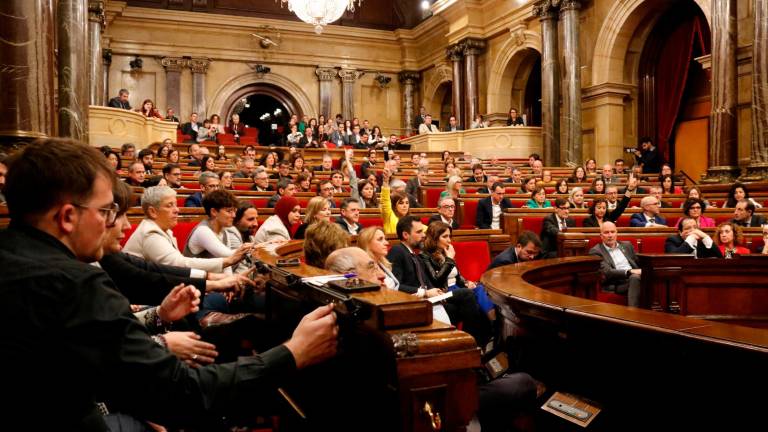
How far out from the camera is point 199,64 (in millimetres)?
16094

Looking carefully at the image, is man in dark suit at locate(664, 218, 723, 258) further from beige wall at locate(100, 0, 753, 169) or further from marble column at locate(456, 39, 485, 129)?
marble column at locate(456, 39, 485, 129)

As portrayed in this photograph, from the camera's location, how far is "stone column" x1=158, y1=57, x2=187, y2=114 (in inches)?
619

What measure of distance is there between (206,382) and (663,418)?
4.00ft

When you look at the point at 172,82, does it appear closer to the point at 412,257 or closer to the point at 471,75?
the point at 471,75

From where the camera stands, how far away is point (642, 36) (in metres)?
11.5

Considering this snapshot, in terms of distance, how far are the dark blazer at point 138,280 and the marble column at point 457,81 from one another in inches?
543

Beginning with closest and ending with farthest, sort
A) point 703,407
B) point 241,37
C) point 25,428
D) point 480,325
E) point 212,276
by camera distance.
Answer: point 25,428
point 703,407
point 212,276
point 480,325
point 241,37

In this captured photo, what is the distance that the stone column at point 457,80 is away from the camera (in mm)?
15555

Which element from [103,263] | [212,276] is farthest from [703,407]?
→ [103,263]

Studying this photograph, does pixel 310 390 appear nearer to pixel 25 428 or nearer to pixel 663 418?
pixel 25 428

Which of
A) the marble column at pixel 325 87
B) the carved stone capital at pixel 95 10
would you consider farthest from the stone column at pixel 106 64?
the marble column at pixel 325 87

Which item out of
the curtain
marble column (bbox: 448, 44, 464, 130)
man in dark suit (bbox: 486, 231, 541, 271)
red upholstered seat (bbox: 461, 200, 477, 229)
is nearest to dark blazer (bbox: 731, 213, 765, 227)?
red upholstered seat (bbox: 461, 200, 477, 229)

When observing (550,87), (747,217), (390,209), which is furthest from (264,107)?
(747,217)

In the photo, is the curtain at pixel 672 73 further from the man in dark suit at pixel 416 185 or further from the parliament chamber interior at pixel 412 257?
the man in dark suit at pixel 416 185
